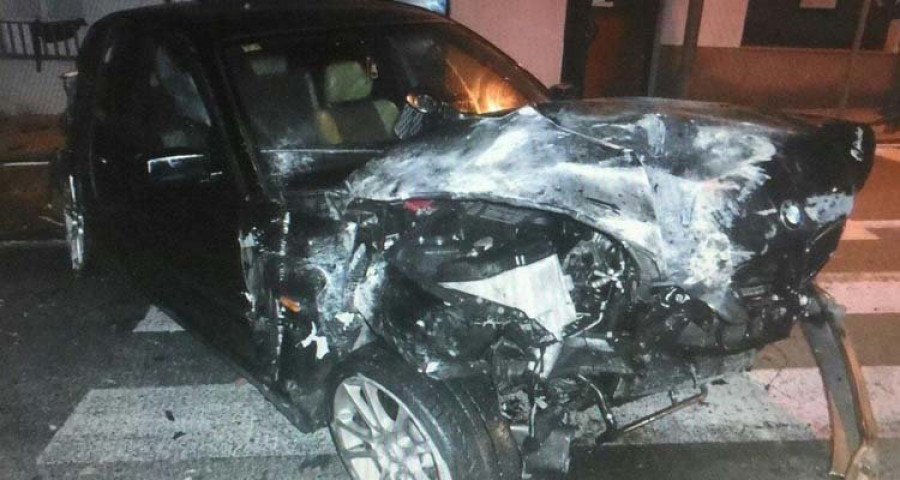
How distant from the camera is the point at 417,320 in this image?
224cm

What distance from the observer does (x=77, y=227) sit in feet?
13.4

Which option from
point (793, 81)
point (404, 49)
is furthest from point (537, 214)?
point (793, 81)

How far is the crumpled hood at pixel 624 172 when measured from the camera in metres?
2.11

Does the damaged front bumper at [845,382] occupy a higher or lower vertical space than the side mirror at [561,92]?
lower

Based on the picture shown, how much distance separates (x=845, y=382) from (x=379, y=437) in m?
1.75

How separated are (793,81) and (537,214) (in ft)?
32.6

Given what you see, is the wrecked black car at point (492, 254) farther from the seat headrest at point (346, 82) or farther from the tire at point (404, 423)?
the seat headrest at point (346, 82)

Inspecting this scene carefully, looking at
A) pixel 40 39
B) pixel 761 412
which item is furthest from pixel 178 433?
pixel 40 39

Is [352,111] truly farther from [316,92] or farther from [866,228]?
[866,228]

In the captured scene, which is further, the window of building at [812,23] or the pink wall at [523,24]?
the window of building at [812,23]

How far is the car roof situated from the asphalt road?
1472 mm

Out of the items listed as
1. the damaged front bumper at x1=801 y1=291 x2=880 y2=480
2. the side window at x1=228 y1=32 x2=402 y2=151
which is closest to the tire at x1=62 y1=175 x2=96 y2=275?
the side window at x1=228 y1=32 x2=402 y2=151

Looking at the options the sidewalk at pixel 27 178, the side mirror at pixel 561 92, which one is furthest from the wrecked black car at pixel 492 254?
the sidewalk at pixel 27 178

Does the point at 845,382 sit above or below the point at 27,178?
above
